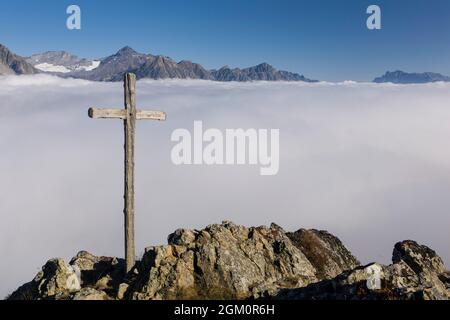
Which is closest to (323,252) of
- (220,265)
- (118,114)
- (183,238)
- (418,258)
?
(418,258)

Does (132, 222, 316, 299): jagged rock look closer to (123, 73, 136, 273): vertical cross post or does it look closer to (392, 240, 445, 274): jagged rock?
(123, 73, 136, 273): vertical cross post

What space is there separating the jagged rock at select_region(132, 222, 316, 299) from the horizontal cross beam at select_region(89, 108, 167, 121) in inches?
255

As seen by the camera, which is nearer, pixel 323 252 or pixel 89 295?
pixel 89 295

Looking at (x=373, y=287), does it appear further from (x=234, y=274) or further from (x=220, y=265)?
(x=220, y=265)

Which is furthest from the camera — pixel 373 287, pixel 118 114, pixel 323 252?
pixel 323 252

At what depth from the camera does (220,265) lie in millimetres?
20281

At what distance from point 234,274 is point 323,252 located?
28.1 feet

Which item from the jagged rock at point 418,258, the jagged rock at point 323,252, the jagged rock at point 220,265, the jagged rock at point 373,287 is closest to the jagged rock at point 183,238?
the jagged rock at point 220,265

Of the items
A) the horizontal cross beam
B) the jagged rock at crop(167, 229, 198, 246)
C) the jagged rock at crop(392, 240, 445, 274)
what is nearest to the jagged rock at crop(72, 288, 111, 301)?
the jagged rock at crop(167, 229, 198, 246)

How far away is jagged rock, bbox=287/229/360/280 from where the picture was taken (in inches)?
986

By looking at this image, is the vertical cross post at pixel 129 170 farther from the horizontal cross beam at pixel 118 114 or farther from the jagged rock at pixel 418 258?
the jagged rock at pixel 418 258

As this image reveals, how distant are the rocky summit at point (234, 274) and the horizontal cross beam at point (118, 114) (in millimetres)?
6476

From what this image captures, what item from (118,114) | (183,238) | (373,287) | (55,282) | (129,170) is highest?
(118,114)
